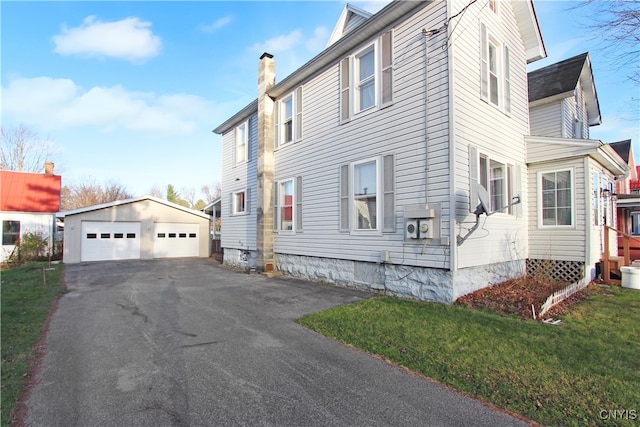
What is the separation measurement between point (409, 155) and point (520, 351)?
4.41m

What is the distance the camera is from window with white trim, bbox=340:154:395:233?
7.68 metres

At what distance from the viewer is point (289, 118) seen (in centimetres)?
1154

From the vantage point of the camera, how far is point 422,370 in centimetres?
376

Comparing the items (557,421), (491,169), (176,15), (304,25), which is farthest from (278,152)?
(557,421)

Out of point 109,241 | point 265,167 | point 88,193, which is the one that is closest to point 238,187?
point 265,167

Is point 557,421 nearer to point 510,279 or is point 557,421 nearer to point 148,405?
point 148,405

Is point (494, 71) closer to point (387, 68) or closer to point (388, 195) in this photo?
point (387, 68)

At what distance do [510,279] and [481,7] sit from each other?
22.0 feet

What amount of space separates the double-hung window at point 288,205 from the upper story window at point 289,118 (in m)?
1.51

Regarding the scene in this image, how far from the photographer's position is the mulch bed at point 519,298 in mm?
5816

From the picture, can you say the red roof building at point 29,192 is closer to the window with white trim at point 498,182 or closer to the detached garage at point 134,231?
the detached garage at point 134,231

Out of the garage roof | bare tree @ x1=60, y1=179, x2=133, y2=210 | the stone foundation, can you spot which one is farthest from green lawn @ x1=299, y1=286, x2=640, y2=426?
bare tree @ x1=60, y1=179, x2=133, y2=210

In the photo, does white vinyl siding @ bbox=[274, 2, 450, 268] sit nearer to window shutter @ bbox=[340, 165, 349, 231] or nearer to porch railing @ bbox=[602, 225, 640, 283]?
window shutter @ bbox=[340, 165, 349, 231]

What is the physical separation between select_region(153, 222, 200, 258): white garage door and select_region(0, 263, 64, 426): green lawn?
9.69m
